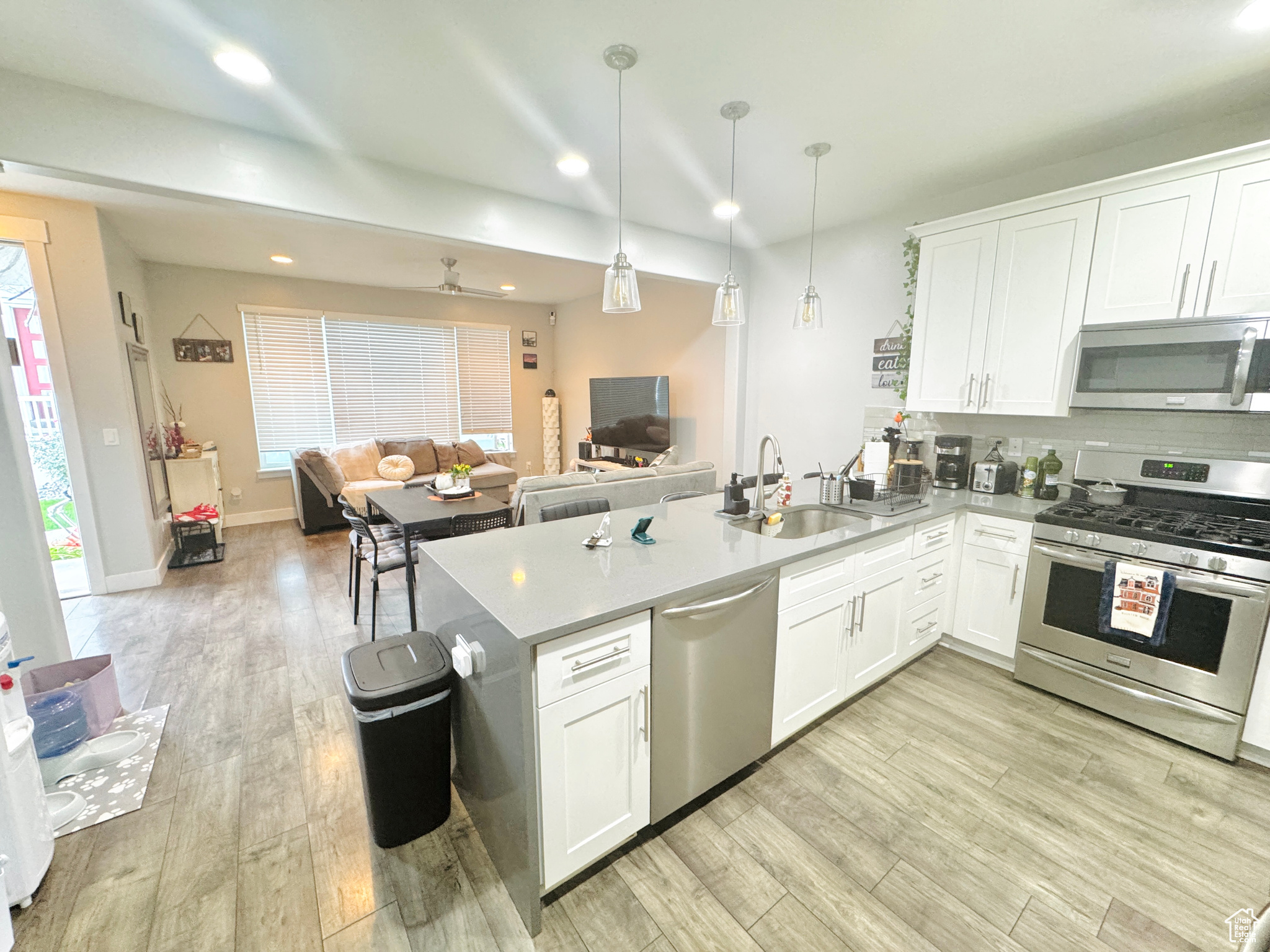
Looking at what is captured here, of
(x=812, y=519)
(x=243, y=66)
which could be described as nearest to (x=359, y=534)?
(x=243, y=66)

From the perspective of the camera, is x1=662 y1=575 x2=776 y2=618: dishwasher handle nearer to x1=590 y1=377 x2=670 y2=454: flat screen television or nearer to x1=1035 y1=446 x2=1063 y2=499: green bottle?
x1=1035 y1=446 x2=1063 y2=499: green bottle

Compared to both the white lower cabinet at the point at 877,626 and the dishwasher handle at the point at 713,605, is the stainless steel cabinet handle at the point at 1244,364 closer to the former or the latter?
Result: the white lower cabinet at the point at 877,626

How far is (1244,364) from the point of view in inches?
79.0

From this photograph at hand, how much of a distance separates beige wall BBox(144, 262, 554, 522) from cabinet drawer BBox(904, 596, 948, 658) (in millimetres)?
6157

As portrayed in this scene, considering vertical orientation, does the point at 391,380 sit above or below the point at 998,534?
above

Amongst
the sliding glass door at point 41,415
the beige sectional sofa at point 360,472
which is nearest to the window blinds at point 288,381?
the beige sectional sofa at point 360,472

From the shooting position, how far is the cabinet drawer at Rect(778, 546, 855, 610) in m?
1.85

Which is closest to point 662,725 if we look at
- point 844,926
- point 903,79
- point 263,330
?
point 844,926

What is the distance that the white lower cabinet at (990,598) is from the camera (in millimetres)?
2512

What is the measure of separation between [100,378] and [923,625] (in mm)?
5622

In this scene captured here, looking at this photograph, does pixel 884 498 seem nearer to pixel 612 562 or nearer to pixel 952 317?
pixel 952 317

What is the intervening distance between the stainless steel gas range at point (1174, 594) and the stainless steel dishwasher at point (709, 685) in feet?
5.06

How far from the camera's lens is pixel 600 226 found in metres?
3.53

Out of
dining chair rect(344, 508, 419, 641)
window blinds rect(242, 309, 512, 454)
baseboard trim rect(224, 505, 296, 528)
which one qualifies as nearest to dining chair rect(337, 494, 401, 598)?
dining chair rect(344, 508, 419, 641)
